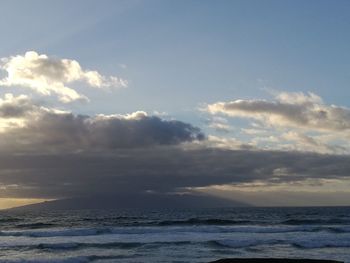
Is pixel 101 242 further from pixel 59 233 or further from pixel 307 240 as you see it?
pixel 307 240

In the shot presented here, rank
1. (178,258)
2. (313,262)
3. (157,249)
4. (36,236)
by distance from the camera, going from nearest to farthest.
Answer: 1. (313,262)
2. (178,258)
3. (157,249)
4. (36,236)

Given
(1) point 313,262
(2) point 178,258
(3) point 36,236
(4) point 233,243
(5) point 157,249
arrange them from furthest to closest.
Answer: (3) point 36,236
(4) point 233,243
(5) point 157,249
(2) point 178,258
(1) point 313,262

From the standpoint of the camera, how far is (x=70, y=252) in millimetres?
33344

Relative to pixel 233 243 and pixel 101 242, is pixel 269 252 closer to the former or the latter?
pixel 233 243

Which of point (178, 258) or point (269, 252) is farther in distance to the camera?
point (269, 252)

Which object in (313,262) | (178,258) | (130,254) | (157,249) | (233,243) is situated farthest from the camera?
(233,243)

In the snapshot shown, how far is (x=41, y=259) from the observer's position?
3011 centimetres

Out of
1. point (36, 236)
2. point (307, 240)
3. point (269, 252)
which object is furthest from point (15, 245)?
point (307, 240)

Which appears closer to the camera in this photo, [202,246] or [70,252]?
[70,252]

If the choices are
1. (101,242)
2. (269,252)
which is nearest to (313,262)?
(269,252)

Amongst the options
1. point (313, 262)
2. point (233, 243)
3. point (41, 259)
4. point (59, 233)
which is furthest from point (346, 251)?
point (59, 233)

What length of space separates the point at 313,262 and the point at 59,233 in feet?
116

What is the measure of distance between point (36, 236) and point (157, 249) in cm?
1791

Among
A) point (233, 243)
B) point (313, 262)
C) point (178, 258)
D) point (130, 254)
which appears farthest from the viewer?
point (233, 243)
